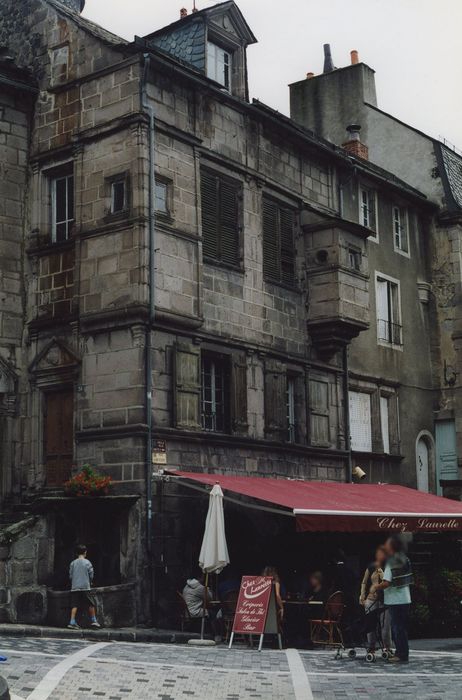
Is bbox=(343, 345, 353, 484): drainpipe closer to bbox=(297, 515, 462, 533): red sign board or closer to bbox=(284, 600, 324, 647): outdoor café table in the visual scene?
bbox=(297, 515, 462, 533): red sign board

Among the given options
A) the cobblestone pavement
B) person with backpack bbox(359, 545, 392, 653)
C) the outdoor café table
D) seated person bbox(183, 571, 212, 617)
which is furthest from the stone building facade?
person with backpack bbox(359, 545, 392, 653)

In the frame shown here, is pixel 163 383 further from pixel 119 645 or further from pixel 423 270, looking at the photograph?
pixel 423 270

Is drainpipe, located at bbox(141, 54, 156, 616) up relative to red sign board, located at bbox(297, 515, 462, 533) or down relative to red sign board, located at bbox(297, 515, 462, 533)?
up

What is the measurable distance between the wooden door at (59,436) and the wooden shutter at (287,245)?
5231mm

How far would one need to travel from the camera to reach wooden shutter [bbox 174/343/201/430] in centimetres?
1753

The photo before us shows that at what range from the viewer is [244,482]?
17422 millimetres

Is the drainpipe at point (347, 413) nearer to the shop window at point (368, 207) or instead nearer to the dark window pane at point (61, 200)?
the shop window at point (368, 207)

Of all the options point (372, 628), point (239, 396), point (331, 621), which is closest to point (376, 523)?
point (331, 621)

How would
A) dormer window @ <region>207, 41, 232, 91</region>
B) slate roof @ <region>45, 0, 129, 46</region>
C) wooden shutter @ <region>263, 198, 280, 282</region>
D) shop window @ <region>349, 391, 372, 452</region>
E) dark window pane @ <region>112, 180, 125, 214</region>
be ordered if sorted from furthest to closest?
shop window @ <region>349, 391, 372, 452</region>
wooden shutter @ <region>263, 198, 280, 282</region>
dormer window @ <region>207, 41, 232, 91</region>
slate roof @ <region>45, 0, 129, 46</region>
dark window pane @ <region>112, 180, 125, 214</region>

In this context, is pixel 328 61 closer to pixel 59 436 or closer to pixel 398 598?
pixel 59 436

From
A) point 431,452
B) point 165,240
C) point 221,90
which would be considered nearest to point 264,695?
point 165,240

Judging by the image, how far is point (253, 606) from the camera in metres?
14.7

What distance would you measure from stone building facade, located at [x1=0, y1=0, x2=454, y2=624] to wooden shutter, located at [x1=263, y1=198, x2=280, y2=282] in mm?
56

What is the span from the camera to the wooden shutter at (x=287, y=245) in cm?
2120
